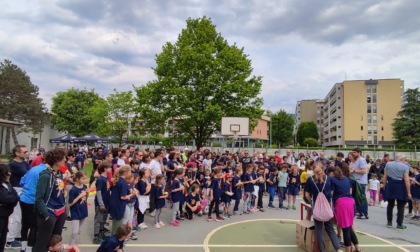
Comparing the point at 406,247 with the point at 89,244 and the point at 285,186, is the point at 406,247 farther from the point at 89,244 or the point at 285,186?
the point at 89,244

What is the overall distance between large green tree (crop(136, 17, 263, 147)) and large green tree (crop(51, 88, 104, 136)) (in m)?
25.5

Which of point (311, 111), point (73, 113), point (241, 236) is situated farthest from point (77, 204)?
point (311, 111)

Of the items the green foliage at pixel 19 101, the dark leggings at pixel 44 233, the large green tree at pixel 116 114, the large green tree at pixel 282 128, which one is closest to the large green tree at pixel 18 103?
the green foliage at pixel 19 101

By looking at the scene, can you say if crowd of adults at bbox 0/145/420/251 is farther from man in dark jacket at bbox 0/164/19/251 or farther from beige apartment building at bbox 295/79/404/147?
beige apartment building at bbox 295/79/404/147

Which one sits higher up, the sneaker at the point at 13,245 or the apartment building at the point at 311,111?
the apartment building at the point at 311,111

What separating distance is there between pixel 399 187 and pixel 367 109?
73.9 metres

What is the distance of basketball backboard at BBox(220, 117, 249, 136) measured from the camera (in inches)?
939

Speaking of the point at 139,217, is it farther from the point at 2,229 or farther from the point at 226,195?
the point at 2,229

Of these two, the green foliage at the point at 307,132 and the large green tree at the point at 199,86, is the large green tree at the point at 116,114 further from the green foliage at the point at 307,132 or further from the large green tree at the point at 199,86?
the green foliage at the point at 307,132

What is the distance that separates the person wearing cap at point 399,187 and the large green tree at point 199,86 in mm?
18276

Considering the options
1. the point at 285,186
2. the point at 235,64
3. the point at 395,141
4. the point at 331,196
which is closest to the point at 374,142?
the point at 395,141

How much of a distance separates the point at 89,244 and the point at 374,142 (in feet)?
262

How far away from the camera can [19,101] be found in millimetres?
37969

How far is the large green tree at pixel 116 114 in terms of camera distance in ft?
141
